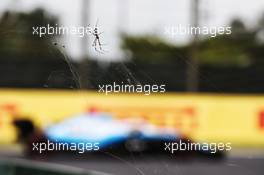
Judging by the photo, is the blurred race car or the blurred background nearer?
the blurred background

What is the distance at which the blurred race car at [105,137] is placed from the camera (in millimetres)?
1714

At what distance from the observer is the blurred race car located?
171 cm

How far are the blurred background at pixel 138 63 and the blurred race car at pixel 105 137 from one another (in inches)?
2.6

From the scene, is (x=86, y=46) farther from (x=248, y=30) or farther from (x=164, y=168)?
(x=248, y=30)

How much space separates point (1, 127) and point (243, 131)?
1.95 meters

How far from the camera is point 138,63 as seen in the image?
1771 mm

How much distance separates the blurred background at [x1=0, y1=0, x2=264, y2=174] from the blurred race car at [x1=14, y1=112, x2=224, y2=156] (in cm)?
7

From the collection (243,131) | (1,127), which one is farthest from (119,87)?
(243,131)

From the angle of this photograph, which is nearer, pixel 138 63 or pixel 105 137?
pixel 138 63

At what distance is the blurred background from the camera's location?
5.03 ft

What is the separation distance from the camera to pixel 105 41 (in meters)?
1.49

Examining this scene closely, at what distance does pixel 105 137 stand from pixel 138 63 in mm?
528

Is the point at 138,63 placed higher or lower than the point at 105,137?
higher

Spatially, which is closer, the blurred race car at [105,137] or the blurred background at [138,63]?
A: the blurred background at [138,63]
